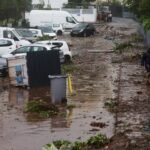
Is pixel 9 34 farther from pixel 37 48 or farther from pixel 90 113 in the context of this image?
pixel 90 113

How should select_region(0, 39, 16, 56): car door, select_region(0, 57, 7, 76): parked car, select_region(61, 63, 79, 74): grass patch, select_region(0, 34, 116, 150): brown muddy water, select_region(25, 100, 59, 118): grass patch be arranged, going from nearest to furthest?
select_region(0, 34, 116, 150): brown muddy water, select_region(25, 100, 59, 118): grass patch, select_region(0, 57, 7, 76): parked car, select_region(61, 63, 79, 74): grass patch, select_region(0, 39, 16, 56): car door

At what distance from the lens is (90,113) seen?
1823cm

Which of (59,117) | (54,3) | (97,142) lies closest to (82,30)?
(54,3)

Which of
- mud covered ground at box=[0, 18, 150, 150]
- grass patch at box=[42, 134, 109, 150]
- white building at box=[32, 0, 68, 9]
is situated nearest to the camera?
grass patch at box=[42, 134, 109, 150]

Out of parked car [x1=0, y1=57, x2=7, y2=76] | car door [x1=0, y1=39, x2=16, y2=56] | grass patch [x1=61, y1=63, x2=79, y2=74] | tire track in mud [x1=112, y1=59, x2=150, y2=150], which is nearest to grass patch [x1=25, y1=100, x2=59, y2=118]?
tire track in mud [x1=112, y1=59, x2=150, y2=150]

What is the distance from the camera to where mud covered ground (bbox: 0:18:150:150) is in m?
14.3

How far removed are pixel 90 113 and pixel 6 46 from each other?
587 inches

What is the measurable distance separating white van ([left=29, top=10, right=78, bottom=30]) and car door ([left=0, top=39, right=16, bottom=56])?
34406mm

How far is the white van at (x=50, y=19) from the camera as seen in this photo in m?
67.2

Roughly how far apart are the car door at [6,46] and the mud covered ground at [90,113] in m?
4.08

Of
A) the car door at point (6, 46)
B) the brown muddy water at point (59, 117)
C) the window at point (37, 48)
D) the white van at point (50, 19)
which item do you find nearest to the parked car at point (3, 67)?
the brown muddy water at point (59, 117)

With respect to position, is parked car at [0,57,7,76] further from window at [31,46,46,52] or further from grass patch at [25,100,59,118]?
grass patch at [25,100,59,118]

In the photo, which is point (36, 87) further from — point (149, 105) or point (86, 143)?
point (86, 143)

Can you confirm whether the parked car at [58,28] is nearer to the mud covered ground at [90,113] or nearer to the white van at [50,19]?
the white van at [50,19]
